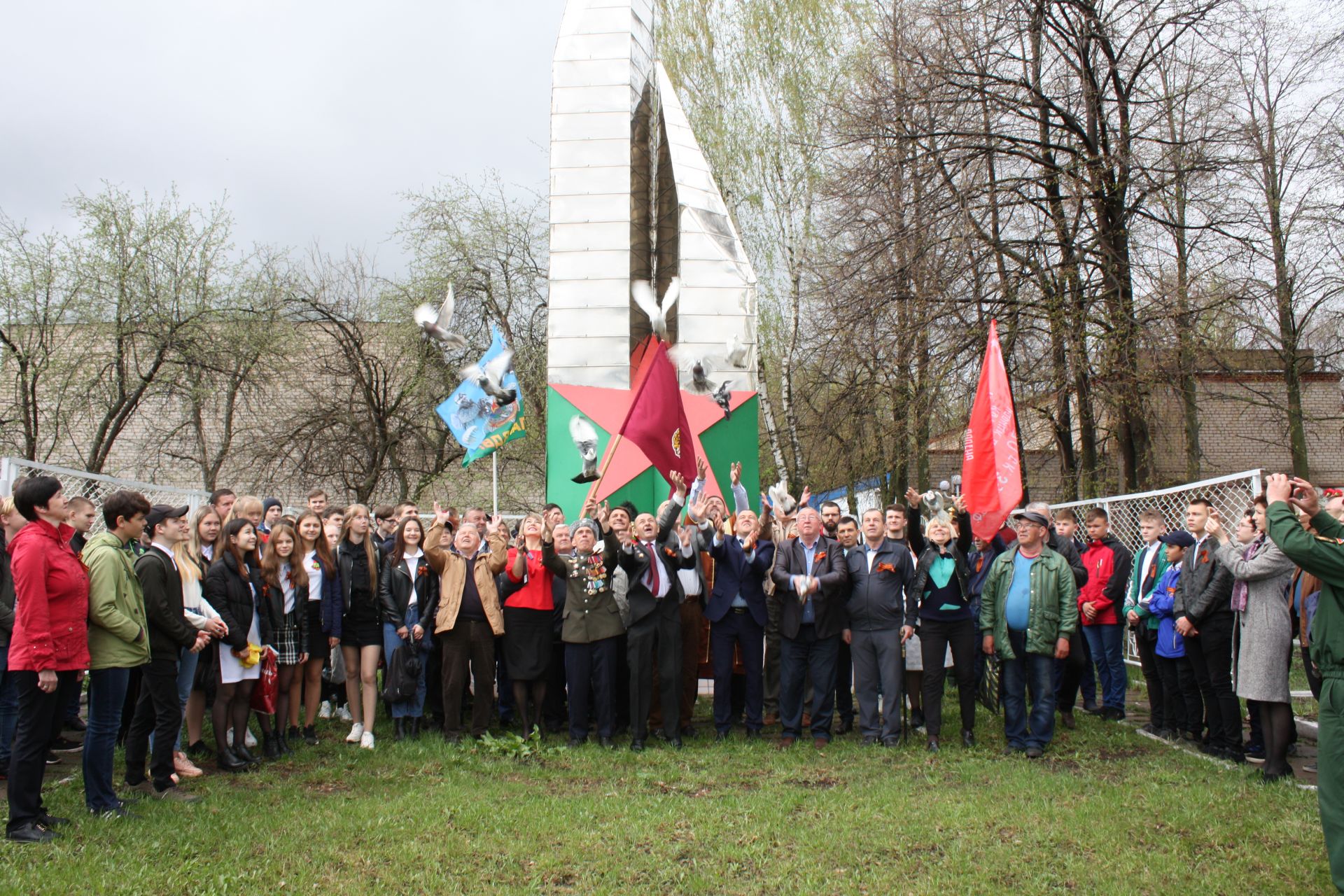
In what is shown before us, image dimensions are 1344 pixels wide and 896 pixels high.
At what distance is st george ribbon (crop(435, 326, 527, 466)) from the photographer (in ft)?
31.3

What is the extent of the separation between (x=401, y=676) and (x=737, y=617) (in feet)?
8.23

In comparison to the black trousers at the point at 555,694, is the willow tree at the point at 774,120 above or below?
above

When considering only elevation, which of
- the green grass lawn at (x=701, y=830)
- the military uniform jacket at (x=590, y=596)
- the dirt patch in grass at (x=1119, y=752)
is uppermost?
the military uniform jacket at (x=590, y=596)

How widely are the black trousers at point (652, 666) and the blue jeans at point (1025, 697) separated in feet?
7.68

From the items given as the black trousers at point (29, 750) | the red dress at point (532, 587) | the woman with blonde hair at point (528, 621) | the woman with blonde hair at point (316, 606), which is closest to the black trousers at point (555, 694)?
the woman with blonde hair at point (528, 621)

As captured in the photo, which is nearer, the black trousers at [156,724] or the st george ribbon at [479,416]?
the black trousers at [156,724]

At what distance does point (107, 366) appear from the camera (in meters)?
17.3

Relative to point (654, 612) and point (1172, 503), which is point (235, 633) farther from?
point (1172, 503)

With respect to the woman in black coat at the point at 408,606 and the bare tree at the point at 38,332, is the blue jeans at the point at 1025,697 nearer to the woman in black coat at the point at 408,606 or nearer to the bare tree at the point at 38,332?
the woman in black coat at the point at 408,606

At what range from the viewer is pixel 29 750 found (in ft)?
15.0

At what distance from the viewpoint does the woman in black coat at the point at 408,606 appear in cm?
725

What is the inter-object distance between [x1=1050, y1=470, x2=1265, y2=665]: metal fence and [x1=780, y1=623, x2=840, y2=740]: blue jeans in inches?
111

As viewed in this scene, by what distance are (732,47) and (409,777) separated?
18471mm

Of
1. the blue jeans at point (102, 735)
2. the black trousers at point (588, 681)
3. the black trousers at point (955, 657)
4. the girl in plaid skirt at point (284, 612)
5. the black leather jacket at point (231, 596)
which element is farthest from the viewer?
the black trousers at point (588, 681)
